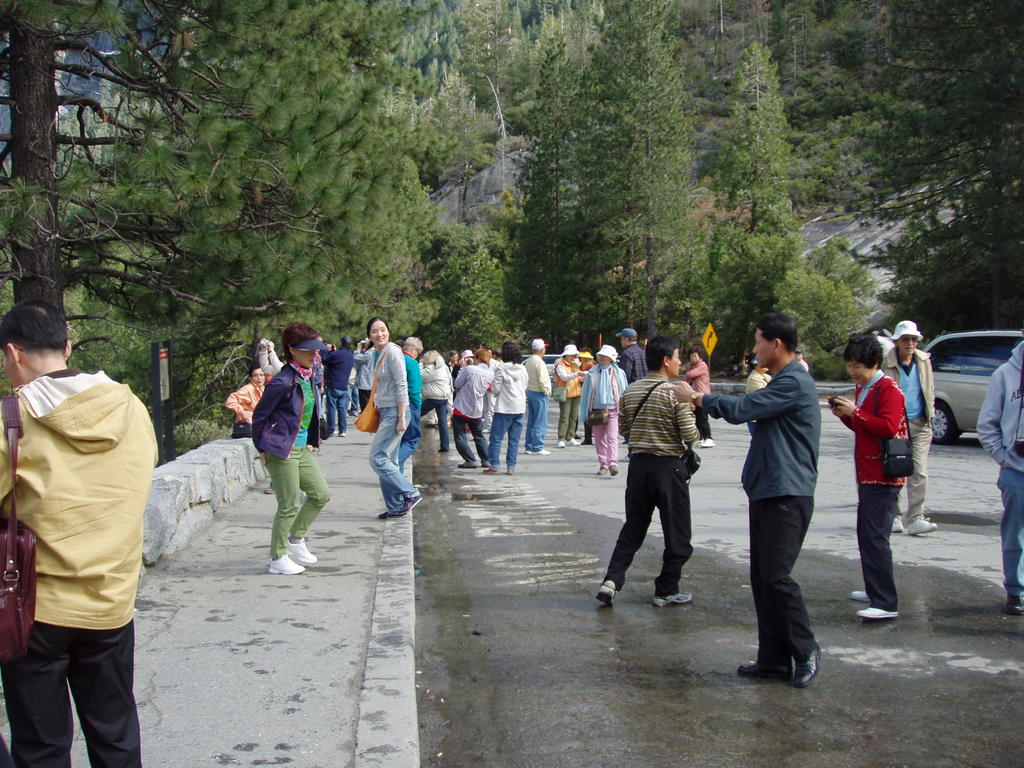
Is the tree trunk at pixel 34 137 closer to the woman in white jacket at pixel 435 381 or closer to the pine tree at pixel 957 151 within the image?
the woman in white jacket at pixel 435 381

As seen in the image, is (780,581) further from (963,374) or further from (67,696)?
(963,374)

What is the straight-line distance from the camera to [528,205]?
55.7m

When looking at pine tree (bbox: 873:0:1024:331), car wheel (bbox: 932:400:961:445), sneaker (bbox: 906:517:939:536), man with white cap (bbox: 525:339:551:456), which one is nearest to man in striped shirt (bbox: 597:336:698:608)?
sneaker (bbox: 906:517:939:536)

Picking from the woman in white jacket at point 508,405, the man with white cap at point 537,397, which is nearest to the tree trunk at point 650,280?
the man with white cap at point 537,397

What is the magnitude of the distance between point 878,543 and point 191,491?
549 cm

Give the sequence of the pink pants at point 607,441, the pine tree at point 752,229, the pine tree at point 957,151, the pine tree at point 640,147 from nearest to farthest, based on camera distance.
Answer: the pink pants at point 607,441, the pine tree at point 957,151, the pine tree at point 752,229, the pine tree at point 640,147

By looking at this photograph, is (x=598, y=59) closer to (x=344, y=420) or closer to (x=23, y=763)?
(x=344, y=420)

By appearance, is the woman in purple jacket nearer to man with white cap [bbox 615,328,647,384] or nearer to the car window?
man with white cap [bbox 615,328,647,384]

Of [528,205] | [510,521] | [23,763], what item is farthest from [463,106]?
[23,763]

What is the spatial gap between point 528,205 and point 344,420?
38.8m

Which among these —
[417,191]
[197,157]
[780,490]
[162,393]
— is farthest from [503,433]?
[417,191]

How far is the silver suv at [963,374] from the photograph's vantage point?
50.2 ft

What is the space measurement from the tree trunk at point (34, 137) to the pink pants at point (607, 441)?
6.98 meters

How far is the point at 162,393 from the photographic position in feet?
32.2
